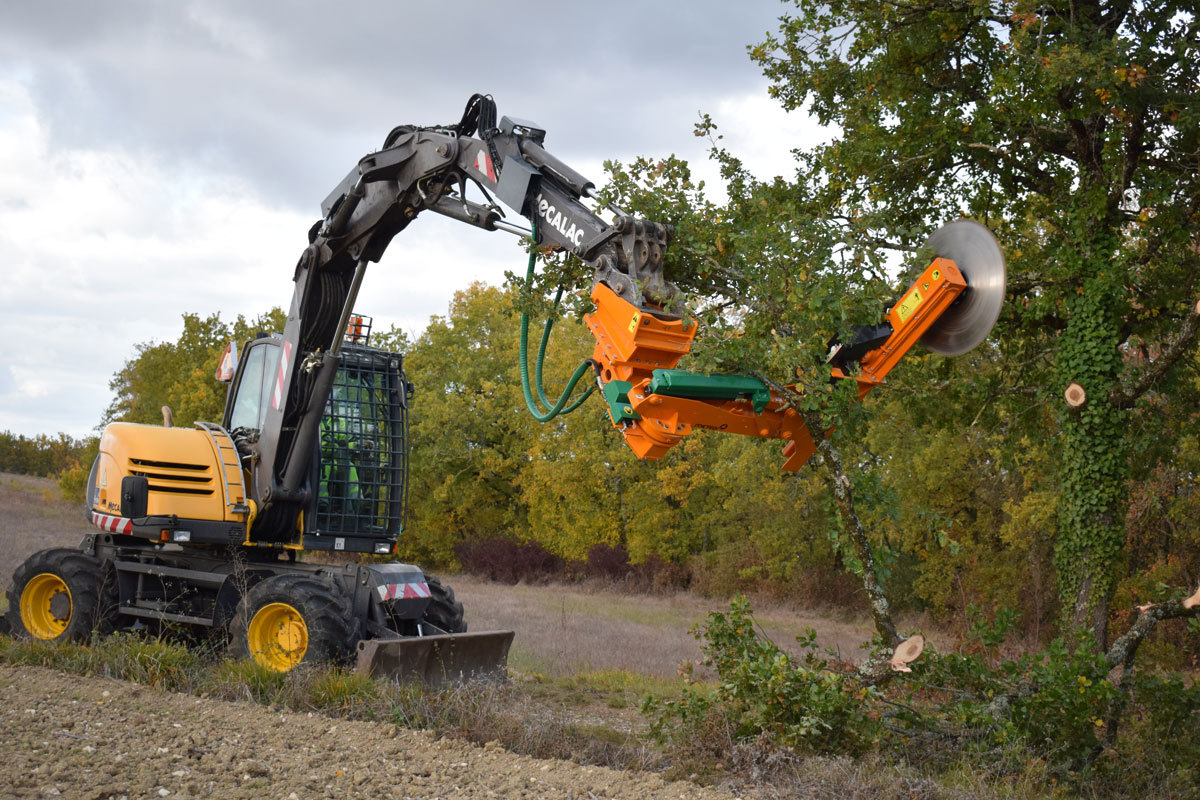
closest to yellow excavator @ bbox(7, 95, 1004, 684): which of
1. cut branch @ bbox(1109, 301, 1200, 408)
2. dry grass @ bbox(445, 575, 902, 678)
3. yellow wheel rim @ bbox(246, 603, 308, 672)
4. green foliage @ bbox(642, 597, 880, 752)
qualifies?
yellow wheel rim @ bbox(246, 603, 308, 672)

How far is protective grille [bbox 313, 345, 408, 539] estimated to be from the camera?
9.63m

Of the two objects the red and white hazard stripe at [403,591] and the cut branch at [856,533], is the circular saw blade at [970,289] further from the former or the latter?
the red and white hazard stripe at [403,591]

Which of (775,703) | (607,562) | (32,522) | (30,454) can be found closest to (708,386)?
(775,703)

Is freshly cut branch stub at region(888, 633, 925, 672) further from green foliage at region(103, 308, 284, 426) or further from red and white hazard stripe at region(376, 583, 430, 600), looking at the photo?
green foliage at region(103, 308, 284, 426)

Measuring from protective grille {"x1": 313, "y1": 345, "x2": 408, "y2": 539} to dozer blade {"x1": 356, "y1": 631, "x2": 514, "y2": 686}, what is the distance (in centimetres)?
155

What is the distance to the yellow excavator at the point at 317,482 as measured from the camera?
7.98 meters

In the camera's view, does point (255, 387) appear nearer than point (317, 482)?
No

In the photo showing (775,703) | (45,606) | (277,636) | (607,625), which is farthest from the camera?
(607,625)

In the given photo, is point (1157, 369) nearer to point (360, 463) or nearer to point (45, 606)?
point (360, 463)

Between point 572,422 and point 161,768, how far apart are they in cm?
2446

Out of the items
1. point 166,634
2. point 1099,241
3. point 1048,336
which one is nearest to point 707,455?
point 1048,336

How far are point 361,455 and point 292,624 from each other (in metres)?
1.96

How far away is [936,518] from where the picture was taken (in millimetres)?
6445

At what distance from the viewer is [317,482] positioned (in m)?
9.53
